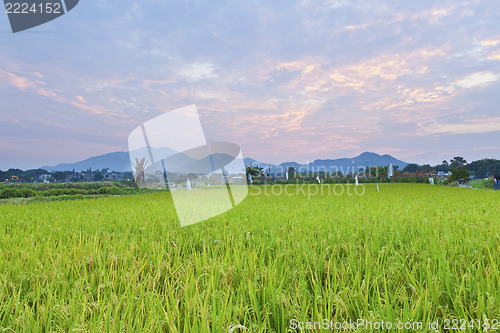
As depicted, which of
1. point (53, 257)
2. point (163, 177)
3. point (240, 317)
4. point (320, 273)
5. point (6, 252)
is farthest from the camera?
point (163, 177)

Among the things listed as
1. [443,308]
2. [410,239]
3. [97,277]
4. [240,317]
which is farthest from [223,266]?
[410,239]

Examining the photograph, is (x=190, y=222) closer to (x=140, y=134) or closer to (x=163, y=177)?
(x=140, y=134)

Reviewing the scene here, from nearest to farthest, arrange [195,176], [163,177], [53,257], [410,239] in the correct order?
[53,257]
[410,239]
[163,177]
[195,176]

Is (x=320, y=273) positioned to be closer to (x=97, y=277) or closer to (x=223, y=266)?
(x=223, y=266)

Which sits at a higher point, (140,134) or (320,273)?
(140,134)

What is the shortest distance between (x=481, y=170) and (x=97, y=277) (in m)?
82.6

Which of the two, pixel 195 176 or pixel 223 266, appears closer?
pixel 223 266

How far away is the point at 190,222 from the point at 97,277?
7.32 ft

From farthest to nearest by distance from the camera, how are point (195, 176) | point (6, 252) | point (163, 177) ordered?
point (195, 176) → point (163, 177) → point (6, 252)

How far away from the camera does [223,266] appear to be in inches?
77.3

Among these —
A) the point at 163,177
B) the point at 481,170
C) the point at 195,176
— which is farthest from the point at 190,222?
the point at 481,170

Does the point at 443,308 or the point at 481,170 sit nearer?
the point at 443,308

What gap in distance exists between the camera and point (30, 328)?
124 centimetres

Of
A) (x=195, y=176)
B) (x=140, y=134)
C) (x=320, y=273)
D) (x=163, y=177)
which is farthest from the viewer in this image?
(x=195, y=176)
